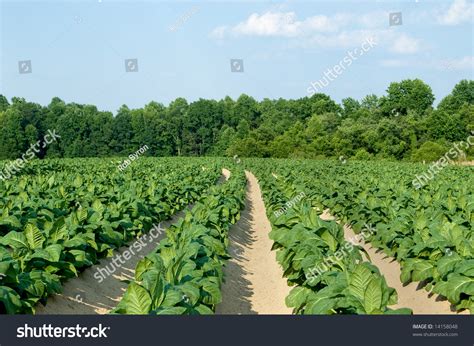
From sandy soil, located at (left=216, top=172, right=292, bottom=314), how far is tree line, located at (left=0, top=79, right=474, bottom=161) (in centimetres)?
4645

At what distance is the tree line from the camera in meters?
64.8

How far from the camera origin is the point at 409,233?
32.9ft

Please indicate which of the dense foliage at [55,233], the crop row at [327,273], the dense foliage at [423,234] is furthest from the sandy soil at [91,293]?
the dense foliage at [423,234]

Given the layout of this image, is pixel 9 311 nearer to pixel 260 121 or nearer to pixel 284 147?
pixel 284 147

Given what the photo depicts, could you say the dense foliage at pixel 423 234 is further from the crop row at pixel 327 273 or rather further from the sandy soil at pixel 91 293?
the sandy soil at pixel 91 293

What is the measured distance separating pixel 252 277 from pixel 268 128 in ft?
228

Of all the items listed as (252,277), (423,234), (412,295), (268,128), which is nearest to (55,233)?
(252,277)

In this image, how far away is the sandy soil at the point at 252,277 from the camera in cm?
848

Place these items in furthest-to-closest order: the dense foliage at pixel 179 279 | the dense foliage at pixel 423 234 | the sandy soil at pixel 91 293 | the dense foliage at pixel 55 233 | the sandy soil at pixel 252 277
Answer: the sandy soil at pixel 252 277, the sandy soil at pixel 91 293, the dense foliage at pixel 423 234, the dense foliage at pixel 55 233, the dense foliage at pixel 179 279

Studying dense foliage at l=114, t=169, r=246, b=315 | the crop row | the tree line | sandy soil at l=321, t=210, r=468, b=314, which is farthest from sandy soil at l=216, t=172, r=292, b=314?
the tree line

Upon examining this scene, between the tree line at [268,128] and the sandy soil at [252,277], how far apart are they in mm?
46446

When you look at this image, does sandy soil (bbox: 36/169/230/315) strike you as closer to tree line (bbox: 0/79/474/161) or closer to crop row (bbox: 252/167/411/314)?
crop row (bbox: 252/167/411/314)
